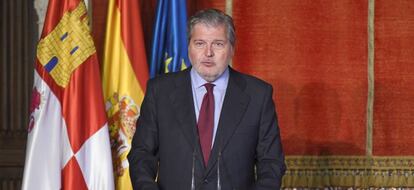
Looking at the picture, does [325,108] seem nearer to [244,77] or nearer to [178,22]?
[178,22]

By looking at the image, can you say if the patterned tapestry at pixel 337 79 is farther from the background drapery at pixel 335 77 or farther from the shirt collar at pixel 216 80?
the shirt collar at pixel 216 80

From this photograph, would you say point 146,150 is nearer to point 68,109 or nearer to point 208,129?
point 208,129

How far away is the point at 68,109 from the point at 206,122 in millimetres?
1143

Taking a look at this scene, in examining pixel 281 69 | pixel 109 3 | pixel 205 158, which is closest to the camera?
pixel 205 158

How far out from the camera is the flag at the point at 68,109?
4012 mm

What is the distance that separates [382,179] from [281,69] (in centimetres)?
80

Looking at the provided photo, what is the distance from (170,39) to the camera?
14.1 ft

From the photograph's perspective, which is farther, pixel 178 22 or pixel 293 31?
pixel 293 31

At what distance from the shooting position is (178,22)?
4.29m

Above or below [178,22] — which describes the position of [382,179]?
below

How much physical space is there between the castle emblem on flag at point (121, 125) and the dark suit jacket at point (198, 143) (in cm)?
99

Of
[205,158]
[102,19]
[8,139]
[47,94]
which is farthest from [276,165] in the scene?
[8,139]

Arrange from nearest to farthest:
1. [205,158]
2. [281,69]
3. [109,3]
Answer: [205,158] < [109,3] < [281,69]

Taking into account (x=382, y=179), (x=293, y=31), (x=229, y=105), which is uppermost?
(x=293, y=31)
